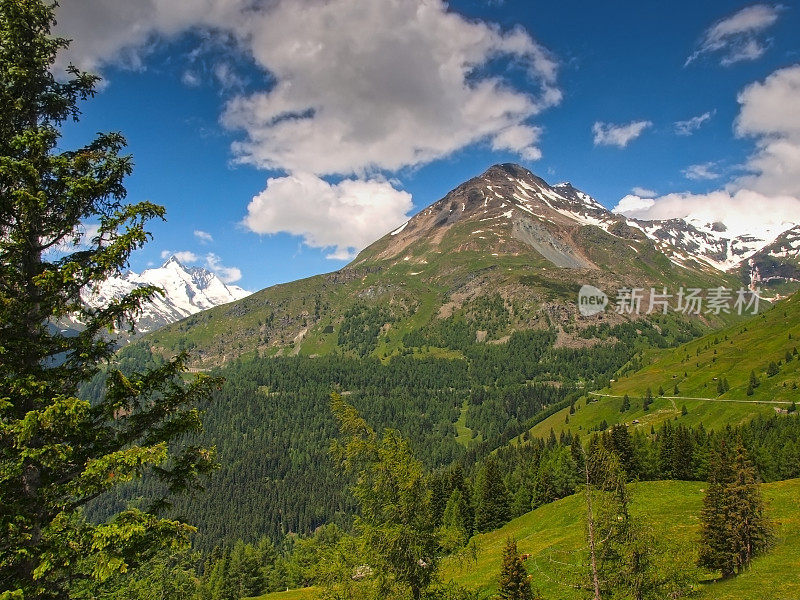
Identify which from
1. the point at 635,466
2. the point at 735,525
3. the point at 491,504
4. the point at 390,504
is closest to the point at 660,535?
the point at 390,504

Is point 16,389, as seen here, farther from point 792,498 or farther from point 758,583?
point 792,498

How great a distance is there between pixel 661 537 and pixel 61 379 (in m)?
30.6

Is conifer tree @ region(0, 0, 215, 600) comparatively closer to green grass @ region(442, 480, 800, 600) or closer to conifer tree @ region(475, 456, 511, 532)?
green grass @ region(442, 480, 800, 600)

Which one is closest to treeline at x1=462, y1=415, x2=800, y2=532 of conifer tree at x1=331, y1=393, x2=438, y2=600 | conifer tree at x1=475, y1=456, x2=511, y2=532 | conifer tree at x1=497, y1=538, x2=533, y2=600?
conifer tree at x1=475, y1=456, x2=511, y2=532

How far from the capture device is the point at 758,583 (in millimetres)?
41125

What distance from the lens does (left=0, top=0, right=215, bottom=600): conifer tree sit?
1133cm

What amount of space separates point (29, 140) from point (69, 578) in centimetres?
1163

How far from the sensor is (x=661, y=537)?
26734 mm

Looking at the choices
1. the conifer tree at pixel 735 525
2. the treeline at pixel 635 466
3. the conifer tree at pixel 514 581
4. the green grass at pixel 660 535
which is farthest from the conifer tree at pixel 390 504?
the treeline at pixel 635 466

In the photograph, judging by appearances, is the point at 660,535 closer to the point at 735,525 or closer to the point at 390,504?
the point at 390,504

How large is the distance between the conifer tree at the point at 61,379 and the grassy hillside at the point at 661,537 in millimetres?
14034

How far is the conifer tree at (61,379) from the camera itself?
11328mm

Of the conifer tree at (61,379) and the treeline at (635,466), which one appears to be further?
the treeline at (635,466)

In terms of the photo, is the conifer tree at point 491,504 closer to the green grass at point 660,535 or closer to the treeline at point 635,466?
the treeline at point 635,466
